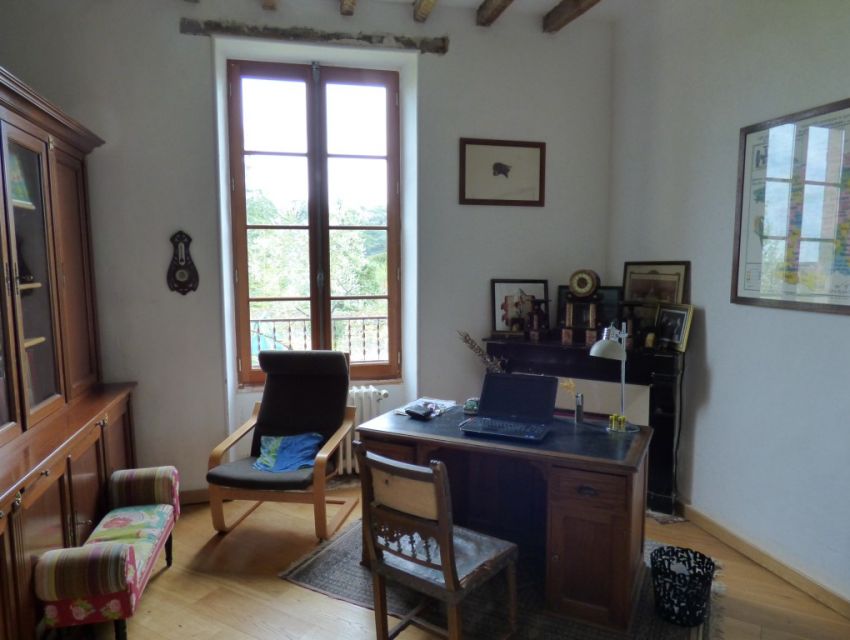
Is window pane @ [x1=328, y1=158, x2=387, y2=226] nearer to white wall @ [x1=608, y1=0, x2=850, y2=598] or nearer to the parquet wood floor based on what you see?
white wall @ [x1=608, y1=0, x2=850, y2=598]

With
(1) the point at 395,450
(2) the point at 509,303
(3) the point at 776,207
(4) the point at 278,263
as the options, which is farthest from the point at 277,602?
A: (3) the point at 776,207

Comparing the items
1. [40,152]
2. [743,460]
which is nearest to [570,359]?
[743,460]

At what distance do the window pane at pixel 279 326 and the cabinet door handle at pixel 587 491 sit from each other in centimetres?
220

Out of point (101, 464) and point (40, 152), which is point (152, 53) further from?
point (101, 464)

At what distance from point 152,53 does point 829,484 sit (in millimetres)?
3960

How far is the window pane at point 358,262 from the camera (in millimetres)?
3736

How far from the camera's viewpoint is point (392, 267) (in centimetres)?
384

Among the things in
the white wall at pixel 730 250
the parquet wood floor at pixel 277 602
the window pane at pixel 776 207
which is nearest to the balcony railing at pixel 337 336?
the parquet wood floor at pixel 277 602

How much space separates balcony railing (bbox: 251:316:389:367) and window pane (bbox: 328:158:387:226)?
69 cm

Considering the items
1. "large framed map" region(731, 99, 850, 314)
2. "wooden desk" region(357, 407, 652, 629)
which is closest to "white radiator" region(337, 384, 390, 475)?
"wooden desk" region(357, 407, 652, 629)

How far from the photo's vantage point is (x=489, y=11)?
10.8 feet

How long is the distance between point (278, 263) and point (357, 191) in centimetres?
72

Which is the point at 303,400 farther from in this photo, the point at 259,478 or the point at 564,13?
the point at 564,13

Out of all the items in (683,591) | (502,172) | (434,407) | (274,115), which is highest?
(274,115)
